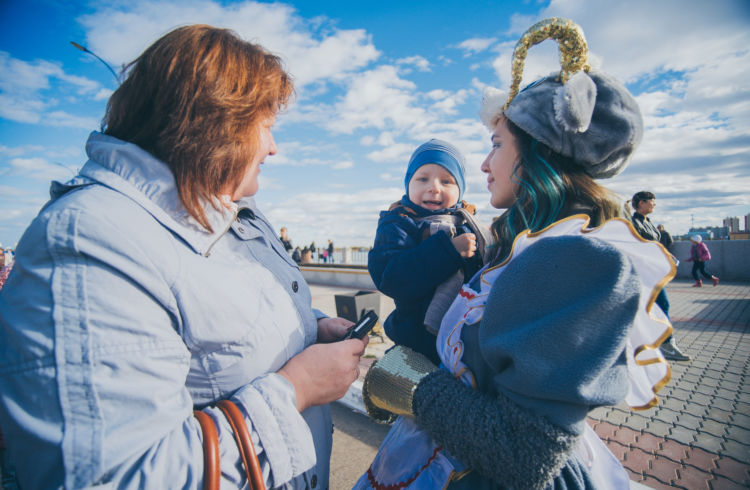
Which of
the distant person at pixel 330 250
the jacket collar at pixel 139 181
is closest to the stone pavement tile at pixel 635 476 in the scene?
the jacket collar at pixel 139 181

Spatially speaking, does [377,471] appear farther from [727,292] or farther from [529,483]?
[727,292]

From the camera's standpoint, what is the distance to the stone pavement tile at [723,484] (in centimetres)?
240

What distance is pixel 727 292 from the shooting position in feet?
32.8

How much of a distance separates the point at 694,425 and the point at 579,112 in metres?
3.78

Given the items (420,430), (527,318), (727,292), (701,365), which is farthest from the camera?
(727,292)

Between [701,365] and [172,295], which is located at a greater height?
[172,295]

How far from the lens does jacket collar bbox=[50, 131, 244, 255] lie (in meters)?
0.90

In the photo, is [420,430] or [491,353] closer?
[491,353]

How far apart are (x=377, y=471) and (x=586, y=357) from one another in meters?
0.85

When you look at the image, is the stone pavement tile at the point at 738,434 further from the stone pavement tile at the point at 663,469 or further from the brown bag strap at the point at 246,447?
the brown bag strap at the point at 246,447

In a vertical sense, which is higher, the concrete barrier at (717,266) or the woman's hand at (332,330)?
the woman's hand at (332,330)

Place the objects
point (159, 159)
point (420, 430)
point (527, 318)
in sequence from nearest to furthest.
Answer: point (527, 318)
point (159, 159)
point (420, 430)

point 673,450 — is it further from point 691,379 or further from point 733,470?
point 691,379

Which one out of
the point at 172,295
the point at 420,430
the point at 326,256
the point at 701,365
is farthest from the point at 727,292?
the point at 326,256
